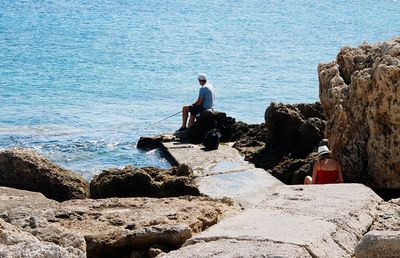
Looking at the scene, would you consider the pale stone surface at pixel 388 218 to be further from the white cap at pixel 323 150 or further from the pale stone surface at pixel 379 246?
the white cap at pixel 323 150

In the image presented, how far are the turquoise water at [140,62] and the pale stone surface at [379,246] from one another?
10607 mm

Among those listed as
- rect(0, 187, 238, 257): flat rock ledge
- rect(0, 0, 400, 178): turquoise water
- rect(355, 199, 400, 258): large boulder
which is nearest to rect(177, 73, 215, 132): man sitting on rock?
rect(0, 0, 400, 178): turquoise water

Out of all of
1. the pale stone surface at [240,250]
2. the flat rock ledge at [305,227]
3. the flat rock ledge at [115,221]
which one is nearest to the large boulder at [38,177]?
the flat rock ledge at [115,221]

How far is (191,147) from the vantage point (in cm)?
1670

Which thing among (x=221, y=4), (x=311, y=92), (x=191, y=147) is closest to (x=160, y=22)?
(x=221, y=4)

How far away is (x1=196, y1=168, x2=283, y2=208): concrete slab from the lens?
10.8 meters

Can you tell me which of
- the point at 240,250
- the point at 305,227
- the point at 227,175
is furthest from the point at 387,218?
the point at 227,175

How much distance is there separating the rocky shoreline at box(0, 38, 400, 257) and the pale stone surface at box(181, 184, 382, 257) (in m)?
0.02

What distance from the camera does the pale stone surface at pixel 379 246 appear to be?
5.60 meters

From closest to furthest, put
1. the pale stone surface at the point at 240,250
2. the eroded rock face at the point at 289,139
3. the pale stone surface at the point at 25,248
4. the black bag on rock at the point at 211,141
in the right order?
1. the pale stone surface at the point at 25,248
2. the pale stone surface at the point at 240,250
3. the eroded rock face at the point at 289,139
4. the black bag on rock at the point at 211,141

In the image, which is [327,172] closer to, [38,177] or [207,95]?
[38,177]

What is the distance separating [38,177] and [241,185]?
2425mm

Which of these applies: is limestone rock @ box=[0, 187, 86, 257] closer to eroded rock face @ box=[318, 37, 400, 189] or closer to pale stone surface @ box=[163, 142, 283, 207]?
pale stone surface @ box=[163, 142, 283, 207]

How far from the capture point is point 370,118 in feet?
36.9
